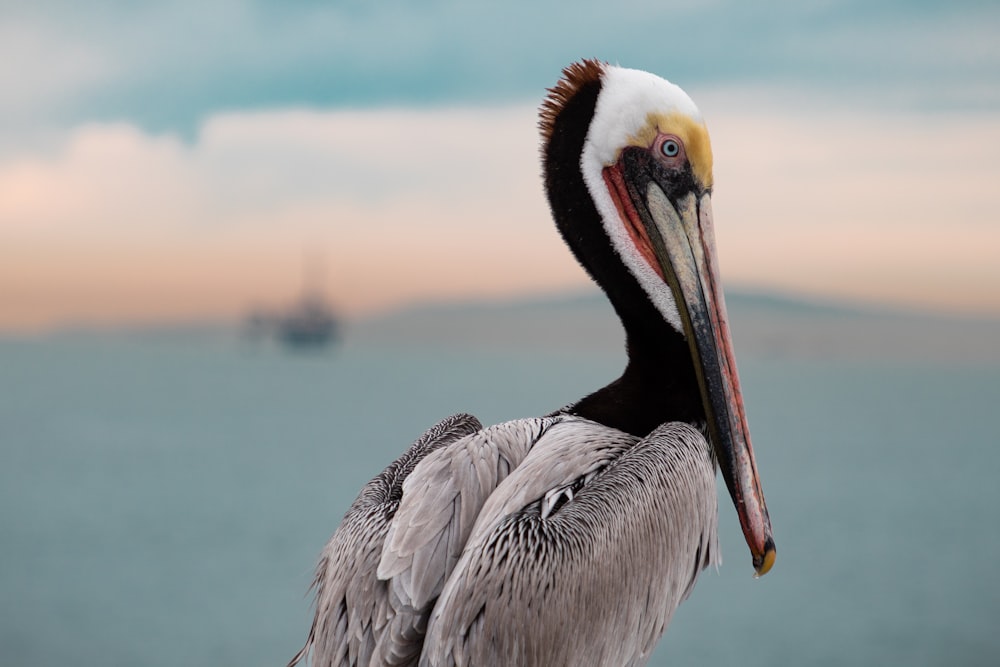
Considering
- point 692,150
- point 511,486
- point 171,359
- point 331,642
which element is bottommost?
point 171,359

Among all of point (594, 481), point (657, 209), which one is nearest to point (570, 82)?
point (657, 209)

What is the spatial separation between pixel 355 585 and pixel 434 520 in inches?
13.1

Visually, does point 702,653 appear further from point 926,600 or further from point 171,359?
point 171,359

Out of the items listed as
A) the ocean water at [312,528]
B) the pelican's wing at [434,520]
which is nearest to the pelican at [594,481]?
the pelican's wing at [434,520]

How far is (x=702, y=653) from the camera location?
144 ft

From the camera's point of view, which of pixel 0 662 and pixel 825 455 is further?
pixel 825 455

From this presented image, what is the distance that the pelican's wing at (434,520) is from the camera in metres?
3.40

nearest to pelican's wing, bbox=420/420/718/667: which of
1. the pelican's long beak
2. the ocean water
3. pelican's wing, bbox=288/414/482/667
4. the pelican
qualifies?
the pelican

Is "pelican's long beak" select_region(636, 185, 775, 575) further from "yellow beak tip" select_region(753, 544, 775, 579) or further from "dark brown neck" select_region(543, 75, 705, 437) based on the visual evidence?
"dark brown neck" select_region(543, 75, 705, 437)

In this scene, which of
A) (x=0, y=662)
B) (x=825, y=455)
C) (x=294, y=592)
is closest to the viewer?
(x=0, y=662)

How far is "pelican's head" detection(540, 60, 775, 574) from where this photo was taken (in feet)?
13.3

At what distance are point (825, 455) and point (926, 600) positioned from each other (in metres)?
30.8

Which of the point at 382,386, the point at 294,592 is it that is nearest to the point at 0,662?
the point at 294,592

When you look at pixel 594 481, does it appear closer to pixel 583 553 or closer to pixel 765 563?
pixel 583 553
